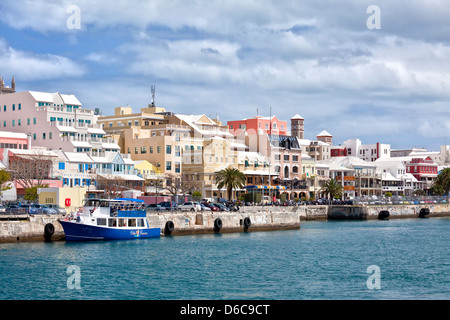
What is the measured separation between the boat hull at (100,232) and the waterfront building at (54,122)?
42681 millimetres

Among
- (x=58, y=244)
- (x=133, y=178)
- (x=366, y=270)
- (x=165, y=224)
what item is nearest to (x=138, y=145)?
(x=133, y=178)

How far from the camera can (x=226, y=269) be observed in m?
49.9

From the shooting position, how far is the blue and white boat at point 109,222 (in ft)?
213

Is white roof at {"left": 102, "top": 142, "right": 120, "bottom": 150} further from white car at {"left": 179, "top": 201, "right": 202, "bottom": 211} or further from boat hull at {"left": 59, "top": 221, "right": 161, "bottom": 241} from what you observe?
boat hull at {"left": 59, "top": 221, "right": 161, "bottom": 241}

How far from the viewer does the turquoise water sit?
40.9m

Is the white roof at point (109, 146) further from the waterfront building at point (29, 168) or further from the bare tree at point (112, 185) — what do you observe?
the waterfront building at point (29, 168)

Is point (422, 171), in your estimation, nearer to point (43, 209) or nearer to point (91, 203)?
point (91, 203)

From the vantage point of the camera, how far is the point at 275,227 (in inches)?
3366

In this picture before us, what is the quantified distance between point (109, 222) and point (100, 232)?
1.75 meters

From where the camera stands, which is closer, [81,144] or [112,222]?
[112,222]

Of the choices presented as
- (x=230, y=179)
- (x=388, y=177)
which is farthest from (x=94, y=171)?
(x=388, y=177)

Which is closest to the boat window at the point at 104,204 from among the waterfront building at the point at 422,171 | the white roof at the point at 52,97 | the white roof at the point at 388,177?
the white roof at the point at 52,97

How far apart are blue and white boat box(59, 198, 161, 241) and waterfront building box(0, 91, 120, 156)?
42.0 m

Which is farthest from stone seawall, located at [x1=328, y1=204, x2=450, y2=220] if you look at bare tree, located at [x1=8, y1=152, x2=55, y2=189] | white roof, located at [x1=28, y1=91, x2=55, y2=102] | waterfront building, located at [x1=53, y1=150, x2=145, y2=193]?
white roof, located at [x1=28, y1=91, x2=55, y2=102]
